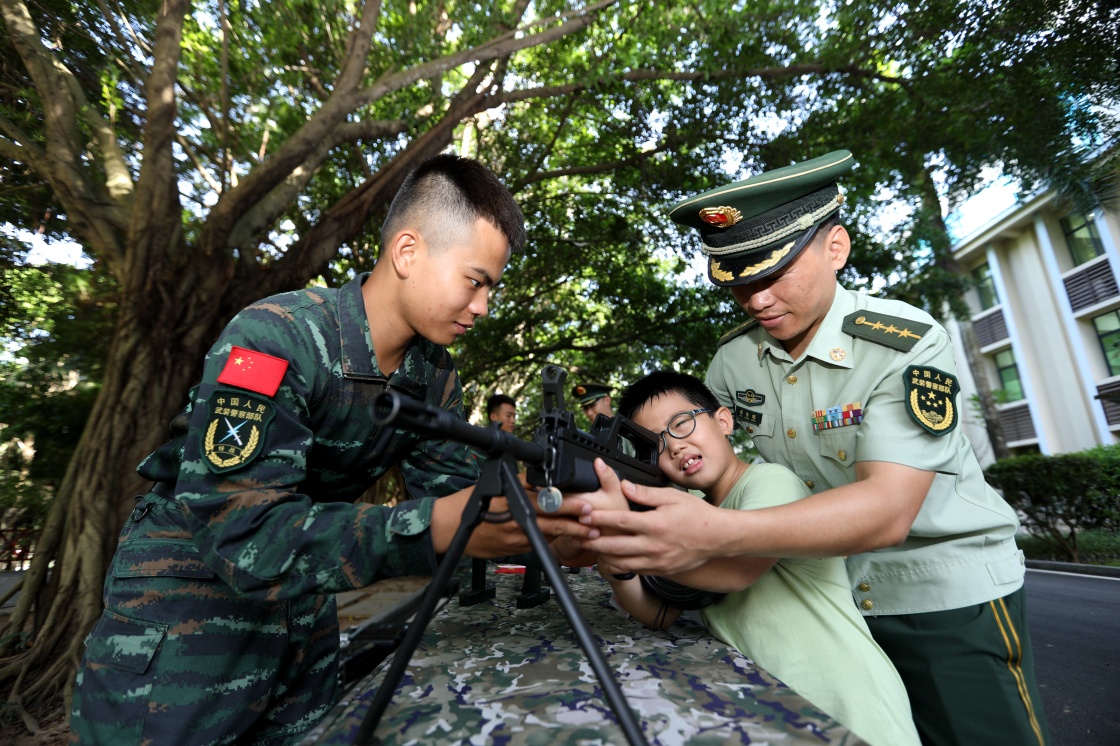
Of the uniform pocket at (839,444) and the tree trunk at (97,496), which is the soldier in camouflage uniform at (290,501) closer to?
the uniform pocket at (839,444)

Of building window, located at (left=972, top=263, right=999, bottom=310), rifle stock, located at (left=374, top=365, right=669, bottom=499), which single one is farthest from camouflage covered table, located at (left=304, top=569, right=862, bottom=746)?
building window, located at (left=972, top=263, right=999, bottom=310)

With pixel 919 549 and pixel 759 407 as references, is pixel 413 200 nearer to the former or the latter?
pixel 759 407

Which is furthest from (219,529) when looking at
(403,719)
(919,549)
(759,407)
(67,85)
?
(67,85)

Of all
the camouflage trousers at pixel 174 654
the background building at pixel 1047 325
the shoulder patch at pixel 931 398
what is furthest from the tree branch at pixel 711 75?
the background building at pixel 1047 325

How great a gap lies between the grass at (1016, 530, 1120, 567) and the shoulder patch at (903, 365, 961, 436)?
352 inches

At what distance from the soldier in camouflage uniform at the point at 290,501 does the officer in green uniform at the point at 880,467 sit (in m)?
0.60

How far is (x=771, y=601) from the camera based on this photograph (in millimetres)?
1678

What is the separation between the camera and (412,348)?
1.95 meters

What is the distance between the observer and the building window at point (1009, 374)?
62.7 ft

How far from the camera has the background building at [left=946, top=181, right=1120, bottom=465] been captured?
1565cm

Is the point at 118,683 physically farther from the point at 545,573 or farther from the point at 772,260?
the point at 772,260

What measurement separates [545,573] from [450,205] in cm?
125

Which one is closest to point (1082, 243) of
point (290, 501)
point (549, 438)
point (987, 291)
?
point (987, 291)

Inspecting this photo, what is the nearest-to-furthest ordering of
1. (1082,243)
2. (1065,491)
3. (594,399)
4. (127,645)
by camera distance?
(127,645), (594,399), (1065,491), (1082,243)
